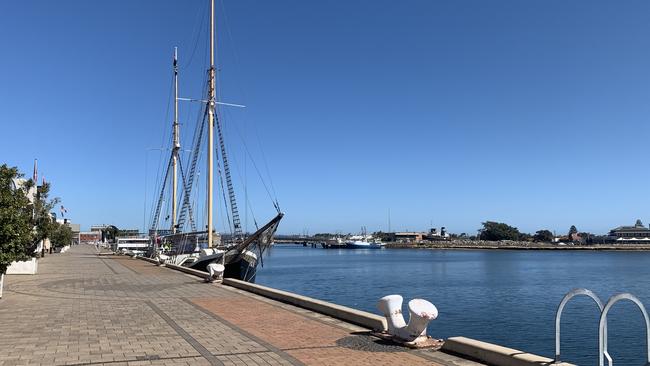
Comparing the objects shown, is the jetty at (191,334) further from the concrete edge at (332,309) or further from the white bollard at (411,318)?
the white bollard at (411,318)

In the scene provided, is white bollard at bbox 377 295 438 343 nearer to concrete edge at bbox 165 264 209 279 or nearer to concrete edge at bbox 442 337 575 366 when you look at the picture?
concrete edge at bbox 442 337 575 366

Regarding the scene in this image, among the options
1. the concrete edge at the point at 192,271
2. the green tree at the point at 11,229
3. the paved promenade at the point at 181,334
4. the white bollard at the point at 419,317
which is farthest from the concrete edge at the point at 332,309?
the concrete edge at the point at 192,271

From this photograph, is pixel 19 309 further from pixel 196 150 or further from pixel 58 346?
pixel 196 150

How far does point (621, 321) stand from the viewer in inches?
940

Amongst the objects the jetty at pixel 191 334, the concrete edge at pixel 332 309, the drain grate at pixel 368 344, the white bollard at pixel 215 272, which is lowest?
the drain grate at pixel 368 344

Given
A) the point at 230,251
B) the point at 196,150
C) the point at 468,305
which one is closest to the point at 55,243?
the point at 196,150

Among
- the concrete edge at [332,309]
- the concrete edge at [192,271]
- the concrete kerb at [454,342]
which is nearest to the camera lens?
the concrete kerb at [454,342]

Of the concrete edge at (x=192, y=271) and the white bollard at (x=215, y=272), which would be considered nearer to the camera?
the white bollard at (x=215, y=272)

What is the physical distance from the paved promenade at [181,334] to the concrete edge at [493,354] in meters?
0.28

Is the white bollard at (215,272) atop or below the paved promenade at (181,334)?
atop

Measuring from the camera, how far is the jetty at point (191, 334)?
8.57m

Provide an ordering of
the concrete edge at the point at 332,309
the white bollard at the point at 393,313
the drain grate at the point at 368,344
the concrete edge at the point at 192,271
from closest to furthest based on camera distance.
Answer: the drain grate at the point at 368,344
the white bollard at the point at 393,313
the concrete edge at the point at 332,309
the concrete edge at the point at 192,271

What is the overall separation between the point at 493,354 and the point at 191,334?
5.67 meters

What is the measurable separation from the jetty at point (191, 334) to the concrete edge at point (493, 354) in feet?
0.09
